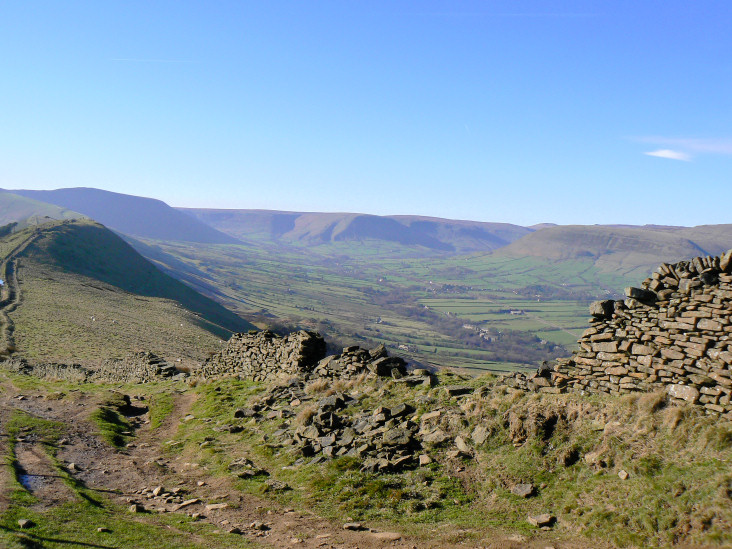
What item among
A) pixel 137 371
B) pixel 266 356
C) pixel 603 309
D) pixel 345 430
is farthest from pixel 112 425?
pixel 603 309

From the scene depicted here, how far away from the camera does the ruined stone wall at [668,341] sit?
997 centimetres

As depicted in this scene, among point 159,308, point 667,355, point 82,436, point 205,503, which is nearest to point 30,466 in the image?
point 82,436

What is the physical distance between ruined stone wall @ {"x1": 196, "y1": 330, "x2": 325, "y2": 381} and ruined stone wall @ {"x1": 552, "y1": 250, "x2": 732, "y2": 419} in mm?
11795

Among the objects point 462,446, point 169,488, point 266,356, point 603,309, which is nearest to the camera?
point 462,446

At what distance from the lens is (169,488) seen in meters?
12.6

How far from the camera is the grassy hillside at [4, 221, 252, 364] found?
4241 centimetres

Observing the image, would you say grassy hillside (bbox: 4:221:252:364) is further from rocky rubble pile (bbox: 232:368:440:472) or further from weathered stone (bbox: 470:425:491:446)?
weathered stone (bbox: 470:425:491:446)

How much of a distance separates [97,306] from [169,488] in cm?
5578

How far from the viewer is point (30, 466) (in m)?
13.1

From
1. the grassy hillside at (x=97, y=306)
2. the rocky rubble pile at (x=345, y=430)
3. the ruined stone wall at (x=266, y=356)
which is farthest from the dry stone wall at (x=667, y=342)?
the grassy hillside at (x=97, y=306)

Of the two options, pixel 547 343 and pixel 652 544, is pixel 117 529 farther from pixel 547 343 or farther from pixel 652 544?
pixel 547 343

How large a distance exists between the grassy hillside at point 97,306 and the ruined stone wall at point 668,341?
33.7m

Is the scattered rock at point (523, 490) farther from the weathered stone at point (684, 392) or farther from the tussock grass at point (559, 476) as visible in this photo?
the weathered stone at point (684, 392)

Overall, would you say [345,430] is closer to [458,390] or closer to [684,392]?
[458,390]
